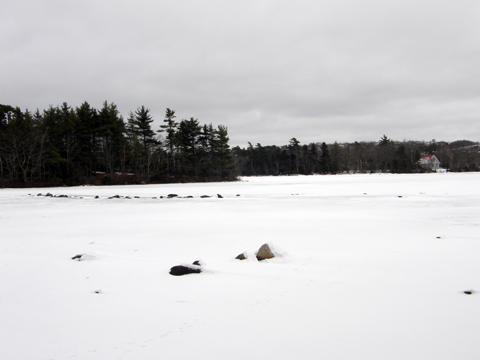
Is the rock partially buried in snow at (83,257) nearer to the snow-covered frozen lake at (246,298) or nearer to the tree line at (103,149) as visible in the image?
the snow-covered frozen lake at (246,298)

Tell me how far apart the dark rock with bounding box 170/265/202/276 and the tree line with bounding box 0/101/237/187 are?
38493 millimetres

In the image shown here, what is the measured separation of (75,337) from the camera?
269 cm

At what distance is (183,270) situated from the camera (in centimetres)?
431

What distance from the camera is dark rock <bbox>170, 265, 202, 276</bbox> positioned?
4.29 metres

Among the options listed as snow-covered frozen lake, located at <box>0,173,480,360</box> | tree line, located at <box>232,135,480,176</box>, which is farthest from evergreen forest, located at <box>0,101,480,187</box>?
tree line, located at <box>232,135,480,176</box>

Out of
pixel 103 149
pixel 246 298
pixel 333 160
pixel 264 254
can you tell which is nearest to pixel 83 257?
pixel 264 254

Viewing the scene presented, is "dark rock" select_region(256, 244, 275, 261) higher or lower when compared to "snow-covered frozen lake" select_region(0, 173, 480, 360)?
higher

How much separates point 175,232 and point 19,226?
5.01 m

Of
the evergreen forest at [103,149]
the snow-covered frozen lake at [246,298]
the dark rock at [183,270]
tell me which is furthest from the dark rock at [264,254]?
the evergreen forest at [103,149]

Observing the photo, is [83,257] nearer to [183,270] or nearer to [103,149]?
[183,270]

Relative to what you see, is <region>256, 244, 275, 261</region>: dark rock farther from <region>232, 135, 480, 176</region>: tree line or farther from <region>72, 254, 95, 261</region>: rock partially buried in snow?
<region>232, 135, 480, 176</region>: tree line

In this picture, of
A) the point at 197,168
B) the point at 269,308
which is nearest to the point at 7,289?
the point at 269,308

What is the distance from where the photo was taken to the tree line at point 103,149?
36.5 meters

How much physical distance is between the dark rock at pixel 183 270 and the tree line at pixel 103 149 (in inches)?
1515
